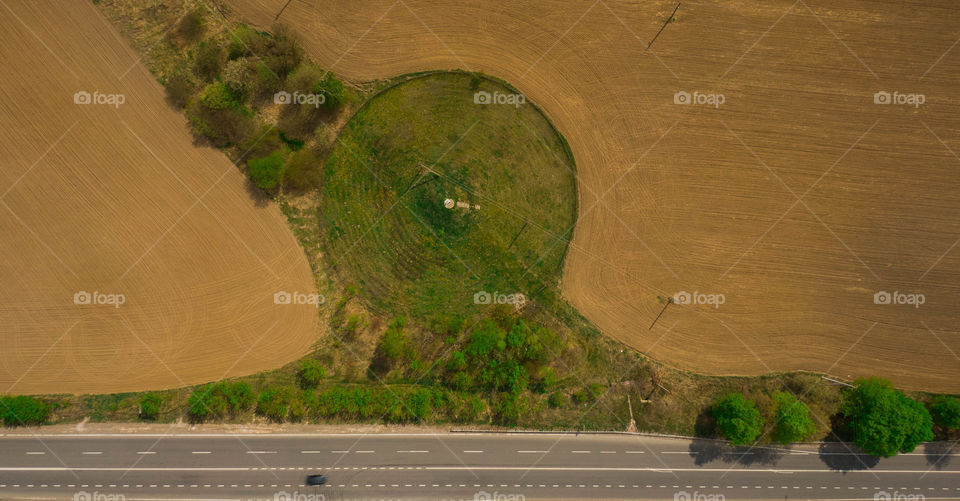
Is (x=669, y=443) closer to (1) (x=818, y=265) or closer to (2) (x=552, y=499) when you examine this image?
(2) (x=552, y=499)

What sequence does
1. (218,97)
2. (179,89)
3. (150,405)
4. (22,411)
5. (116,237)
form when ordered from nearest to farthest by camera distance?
(22,411) → (150,405) → (218,97) → (179,89) → (116,237)

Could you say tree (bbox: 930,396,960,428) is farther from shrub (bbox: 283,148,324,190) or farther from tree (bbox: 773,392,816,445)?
shrub (bbox: 283,148,324,190)

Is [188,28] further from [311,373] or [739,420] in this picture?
[739,420]

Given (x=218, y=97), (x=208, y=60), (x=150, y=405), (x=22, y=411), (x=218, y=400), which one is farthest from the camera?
(x=208, y=60)

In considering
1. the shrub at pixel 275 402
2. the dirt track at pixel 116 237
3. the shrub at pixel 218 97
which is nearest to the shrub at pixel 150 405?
the dirt track at pixel 116 237

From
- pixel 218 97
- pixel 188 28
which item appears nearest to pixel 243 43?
pixel 188 28

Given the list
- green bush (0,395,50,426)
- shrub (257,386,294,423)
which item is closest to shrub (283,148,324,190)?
shrub (257,386,294,423)

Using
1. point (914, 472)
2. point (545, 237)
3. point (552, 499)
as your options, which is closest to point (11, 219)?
point (545, 237)
